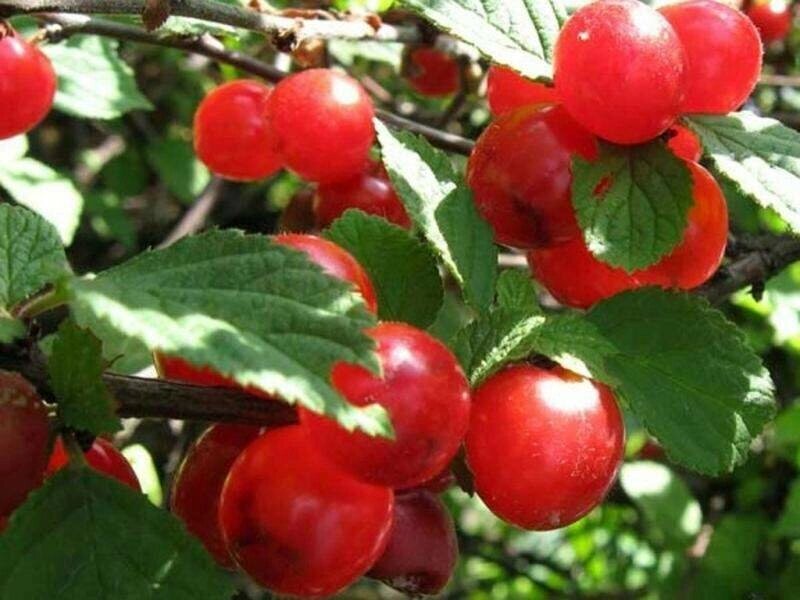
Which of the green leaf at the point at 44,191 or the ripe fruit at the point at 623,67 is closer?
the ripe fruit at the point at 623,67

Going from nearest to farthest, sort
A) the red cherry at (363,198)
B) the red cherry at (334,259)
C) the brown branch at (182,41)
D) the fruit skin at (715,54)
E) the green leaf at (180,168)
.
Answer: the red cherry at (334,259) → the fruit skin at (715,54) → the red cherry at (363,198) → the brown branch at (182,41) → the green leaf at (180,168)

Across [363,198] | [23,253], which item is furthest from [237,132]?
[23,253]

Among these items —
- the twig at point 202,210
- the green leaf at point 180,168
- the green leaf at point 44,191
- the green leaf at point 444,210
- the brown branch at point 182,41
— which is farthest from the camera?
the green leaf at point 180,168

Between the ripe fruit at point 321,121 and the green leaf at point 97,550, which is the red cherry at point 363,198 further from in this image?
the green leaf at point 97,550

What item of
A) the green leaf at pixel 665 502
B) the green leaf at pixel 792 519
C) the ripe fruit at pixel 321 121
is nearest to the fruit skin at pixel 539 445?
the ripe fruit at pixel 321 121

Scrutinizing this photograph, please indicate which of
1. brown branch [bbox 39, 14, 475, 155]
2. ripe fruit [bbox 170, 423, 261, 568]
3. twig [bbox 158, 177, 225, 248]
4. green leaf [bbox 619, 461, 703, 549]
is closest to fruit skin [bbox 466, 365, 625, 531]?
ripe fruit [bbox 170, 423, 261, 568]

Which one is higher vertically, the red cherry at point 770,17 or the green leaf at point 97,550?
the green leaf at point 97,550
